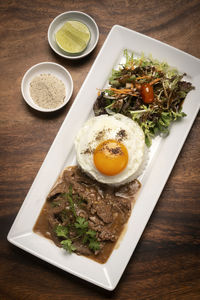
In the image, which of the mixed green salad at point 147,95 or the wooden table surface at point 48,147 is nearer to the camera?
the mixed green salad at point 147,95

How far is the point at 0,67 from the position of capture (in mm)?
4559

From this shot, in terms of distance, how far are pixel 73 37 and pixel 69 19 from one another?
38cm

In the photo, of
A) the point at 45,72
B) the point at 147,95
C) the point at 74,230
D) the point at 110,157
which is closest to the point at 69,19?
the point at 45,72

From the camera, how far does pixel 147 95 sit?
4062 mm

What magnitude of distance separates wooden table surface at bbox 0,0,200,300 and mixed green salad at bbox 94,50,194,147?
509mm

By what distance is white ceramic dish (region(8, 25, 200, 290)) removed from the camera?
157 inches

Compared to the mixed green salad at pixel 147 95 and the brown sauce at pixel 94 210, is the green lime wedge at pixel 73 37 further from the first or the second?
the brown sauce at pixel 94 210

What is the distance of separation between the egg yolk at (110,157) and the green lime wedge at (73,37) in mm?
1634

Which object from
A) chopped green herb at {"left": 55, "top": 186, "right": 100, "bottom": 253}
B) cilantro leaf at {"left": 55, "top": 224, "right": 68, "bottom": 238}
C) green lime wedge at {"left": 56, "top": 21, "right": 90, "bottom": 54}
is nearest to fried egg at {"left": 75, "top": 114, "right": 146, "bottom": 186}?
chopped green herb at {"left": 55, "top": 186, "right": 100, "bottom": 253}

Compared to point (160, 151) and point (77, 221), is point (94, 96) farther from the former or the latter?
point (77, 221)

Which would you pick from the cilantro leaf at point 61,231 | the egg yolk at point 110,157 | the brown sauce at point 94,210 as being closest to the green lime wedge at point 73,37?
the egg yolk at point 110,157

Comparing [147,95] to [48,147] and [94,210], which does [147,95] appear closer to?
[48,147]

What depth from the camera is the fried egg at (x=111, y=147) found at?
153 inches

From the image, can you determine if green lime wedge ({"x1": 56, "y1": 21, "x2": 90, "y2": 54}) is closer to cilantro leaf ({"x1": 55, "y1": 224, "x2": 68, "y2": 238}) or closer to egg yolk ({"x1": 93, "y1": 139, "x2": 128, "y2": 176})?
egg yolk ({"x1": 93, "y1": 139, "x2": 128, "y2": 176})
